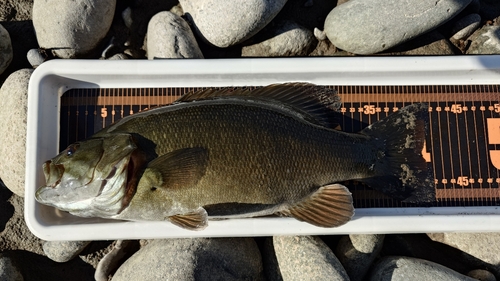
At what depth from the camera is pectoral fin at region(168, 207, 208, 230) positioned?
78.4 inches

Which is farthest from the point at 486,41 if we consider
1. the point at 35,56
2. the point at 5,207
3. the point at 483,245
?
the point at 5,207

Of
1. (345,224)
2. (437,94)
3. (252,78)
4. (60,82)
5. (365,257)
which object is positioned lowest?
(365,257)

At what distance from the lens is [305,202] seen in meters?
2.19

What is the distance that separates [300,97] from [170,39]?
113 cm

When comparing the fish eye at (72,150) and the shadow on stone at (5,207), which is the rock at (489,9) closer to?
the fish eye at (72,150)

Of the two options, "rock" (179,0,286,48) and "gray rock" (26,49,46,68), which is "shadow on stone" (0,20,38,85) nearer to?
"gray rock" (26,49,46,68)

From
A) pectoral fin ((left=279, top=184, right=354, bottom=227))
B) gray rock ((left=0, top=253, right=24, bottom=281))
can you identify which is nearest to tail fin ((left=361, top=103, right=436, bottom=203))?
pectoral fin ((left=279, top=184, right=354, bottom=227))

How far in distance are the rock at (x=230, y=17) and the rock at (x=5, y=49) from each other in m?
1.40

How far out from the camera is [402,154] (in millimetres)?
2346

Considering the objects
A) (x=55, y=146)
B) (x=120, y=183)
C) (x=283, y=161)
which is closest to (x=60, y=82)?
(x=55, y=146)

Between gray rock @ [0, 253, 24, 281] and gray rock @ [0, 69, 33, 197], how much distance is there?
1.68 feet

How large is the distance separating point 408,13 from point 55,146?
2667 millimetres

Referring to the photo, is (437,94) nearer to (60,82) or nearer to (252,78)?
(252,78)

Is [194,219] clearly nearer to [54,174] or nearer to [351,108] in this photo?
[54,174]
